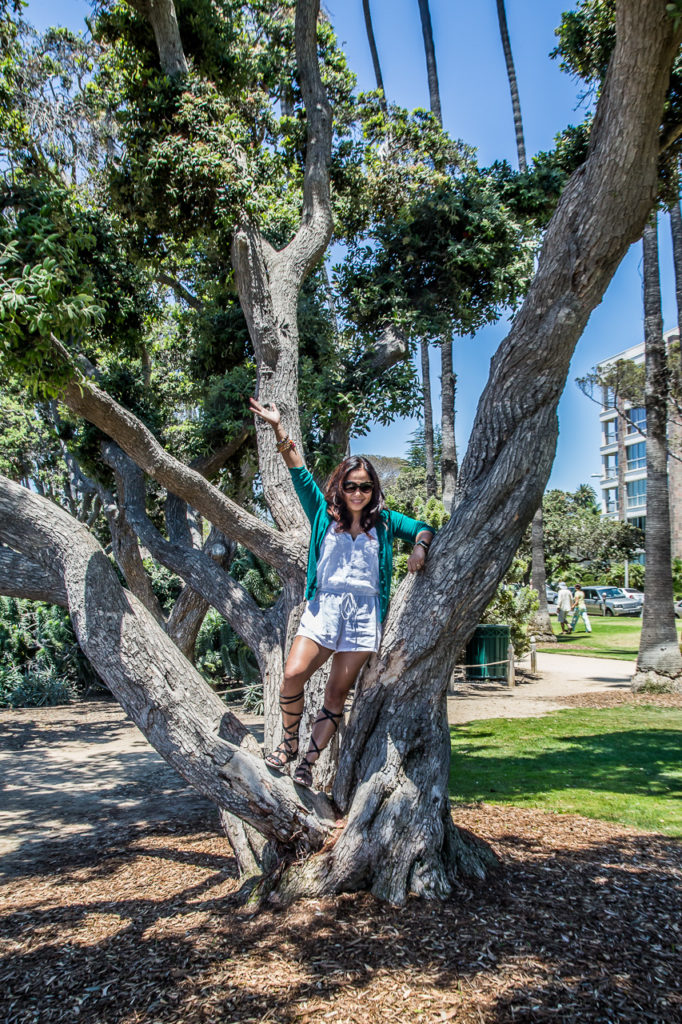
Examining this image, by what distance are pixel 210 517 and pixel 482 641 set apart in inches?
388

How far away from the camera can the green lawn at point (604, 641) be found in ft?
63.6

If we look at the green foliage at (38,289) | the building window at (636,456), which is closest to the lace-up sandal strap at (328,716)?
the green foliage at (38,289)

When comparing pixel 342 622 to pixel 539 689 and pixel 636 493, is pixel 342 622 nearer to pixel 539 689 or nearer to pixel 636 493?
pixel 539 689

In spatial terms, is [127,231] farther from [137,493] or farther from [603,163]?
[603,163]

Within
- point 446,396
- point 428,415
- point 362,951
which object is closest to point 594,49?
point 362,951

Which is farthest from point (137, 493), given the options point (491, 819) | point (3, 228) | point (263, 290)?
point (491, 819)

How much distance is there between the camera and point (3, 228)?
4.38 m

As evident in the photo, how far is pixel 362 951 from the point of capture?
3121mm

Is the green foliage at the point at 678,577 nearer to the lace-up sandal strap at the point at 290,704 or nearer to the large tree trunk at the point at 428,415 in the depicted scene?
the large tree trunk at the point at 428,415

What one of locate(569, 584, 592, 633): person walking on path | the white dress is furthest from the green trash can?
locate(569, 584, 592, 633): person walking on path

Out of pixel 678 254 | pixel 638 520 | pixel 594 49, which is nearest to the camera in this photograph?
pixel 594 49

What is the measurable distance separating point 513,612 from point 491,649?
98 centimetres

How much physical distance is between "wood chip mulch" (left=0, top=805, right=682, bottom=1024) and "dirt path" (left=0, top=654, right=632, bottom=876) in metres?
1.36

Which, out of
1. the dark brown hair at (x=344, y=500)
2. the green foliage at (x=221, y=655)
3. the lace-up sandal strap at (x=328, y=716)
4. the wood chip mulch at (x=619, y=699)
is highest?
the dark brown hair at (x=344, y=500)
